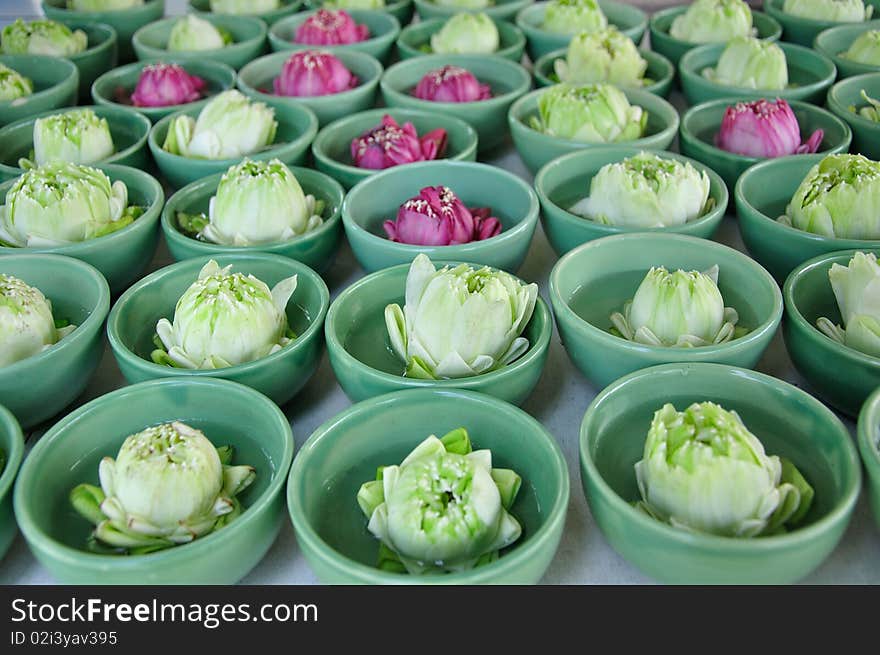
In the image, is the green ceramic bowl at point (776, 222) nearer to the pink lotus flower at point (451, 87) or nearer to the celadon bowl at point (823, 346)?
the celadon bowl at point (823, 346)

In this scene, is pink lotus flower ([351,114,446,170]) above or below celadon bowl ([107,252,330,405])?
above

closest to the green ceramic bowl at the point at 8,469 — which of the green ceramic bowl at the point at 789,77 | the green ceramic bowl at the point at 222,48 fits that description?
the green ceramic bowl at the point at 222,48

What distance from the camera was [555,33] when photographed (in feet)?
5.32

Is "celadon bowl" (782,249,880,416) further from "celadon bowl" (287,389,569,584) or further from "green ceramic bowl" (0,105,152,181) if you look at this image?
"green ceramic bowl" (0,105,152,181)

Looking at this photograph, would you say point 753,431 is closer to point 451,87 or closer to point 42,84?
point 451,87

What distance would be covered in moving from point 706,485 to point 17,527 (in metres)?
0.63

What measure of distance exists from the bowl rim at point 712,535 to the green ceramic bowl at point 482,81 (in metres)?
0.69

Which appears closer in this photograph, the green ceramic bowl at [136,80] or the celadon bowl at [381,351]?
the celadon bowl at [381,351]

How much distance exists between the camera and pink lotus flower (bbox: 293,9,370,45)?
1633 mm

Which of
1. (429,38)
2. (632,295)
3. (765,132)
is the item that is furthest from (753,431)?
(429,38)

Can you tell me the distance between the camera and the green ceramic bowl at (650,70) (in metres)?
1.46

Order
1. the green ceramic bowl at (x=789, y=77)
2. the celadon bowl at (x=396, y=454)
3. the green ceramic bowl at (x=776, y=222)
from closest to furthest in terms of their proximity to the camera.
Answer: the celadon bowl at (x=396, y=454) < the green ceramic bowl at (x=776, y=222) < the green ceramic bowl at (x=789, y=77)

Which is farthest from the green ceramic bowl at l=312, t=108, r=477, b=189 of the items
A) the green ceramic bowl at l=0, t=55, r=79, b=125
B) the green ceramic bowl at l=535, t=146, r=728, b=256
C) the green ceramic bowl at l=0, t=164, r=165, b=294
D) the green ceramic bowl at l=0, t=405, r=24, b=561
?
the green ceramic bowl at l=0, t=405, r=24, b=561

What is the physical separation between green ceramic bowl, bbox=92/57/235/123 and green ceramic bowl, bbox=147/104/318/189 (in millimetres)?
113
